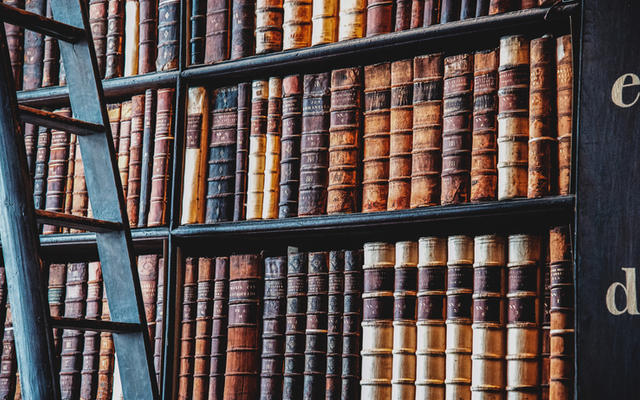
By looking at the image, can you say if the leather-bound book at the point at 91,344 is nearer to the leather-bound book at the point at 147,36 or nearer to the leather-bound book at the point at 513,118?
the leather-bound book at the point at 147,36

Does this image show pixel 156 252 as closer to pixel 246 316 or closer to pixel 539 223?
pixel 246 316

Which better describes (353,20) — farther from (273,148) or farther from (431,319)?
(431,319)

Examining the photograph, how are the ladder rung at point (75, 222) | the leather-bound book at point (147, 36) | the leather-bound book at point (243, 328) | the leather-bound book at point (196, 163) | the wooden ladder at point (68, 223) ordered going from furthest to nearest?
1. the leather-bound book at point (147, 36)
2. the leather-bound book at point (196, 163)
3. the leather-bound book at point (243, 328)
4. the ladder rung at point (75, 222)
5. the wooden ladder at point (68, 223)

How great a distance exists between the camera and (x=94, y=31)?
92.8 inches

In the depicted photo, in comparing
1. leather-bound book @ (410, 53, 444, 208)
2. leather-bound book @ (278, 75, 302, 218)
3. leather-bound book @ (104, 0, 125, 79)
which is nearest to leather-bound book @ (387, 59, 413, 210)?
leather-bound book @ (410, 53, 444, 208)

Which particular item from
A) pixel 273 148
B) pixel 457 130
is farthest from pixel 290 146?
pixel 457 130

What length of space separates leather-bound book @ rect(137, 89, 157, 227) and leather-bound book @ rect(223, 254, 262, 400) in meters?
0.28

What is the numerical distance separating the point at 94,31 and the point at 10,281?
100 centimetres

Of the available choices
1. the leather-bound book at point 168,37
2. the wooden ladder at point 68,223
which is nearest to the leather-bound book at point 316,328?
the wooden ladder at point 68,223

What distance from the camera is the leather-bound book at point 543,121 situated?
1.81m

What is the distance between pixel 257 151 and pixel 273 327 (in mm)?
390

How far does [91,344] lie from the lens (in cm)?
223

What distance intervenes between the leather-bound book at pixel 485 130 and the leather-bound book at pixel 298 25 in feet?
1.34

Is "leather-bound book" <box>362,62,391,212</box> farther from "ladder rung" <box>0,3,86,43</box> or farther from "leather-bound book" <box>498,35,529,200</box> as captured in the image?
"ladder rung" <box>0,3,86,43</box>
